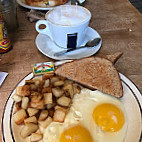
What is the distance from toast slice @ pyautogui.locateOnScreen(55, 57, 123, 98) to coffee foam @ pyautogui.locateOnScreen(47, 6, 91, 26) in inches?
13.0

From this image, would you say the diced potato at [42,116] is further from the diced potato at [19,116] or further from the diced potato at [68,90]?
the diced potato at [68,90]

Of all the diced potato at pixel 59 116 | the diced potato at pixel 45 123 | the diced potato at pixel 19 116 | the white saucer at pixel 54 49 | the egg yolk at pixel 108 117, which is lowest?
the egg yolk at pixel 108 117

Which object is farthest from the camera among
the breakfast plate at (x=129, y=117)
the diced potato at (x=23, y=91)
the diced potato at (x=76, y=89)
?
the diced potato at (x=76, y=89)

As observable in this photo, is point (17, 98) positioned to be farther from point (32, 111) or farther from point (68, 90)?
point (68, 90)

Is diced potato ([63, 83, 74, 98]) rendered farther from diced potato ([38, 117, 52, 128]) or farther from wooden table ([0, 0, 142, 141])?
wooden table ([0, 0, 142, 141])

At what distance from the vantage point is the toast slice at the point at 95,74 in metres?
1.04

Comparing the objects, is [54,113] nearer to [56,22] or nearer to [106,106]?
[106,106]

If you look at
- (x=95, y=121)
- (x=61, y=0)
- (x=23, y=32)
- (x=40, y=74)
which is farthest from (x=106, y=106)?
(x=61, y=0)

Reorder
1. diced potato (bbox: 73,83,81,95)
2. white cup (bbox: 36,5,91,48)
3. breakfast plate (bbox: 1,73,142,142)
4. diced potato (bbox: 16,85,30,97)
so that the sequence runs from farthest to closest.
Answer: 1. white cup (bbox: 36,5,91,48)
2. diced potato (bbox: 73,83,81,95)
3. diced potato (bbox: 16,85,30,97)
4. breakfast plate (bbox: 1,73,142,142)

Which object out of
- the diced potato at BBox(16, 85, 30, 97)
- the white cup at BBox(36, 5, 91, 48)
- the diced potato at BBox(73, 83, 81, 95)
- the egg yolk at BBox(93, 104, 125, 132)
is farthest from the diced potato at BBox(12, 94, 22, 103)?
the white cup at BBox(36, 5, 91, 48)

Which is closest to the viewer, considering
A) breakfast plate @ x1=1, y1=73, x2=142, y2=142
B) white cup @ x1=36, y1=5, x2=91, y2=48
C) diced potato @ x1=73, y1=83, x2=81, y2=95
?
breakfast plate @ x1=1, y1=73, x2=142, y2=142

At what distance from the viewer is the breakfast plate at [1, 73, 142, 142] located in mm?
799

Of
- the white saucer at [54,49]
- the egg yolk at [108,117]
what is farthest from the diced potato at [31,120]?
the white saucer at [54,49]

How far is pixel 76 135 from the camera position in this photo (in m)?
0.89
